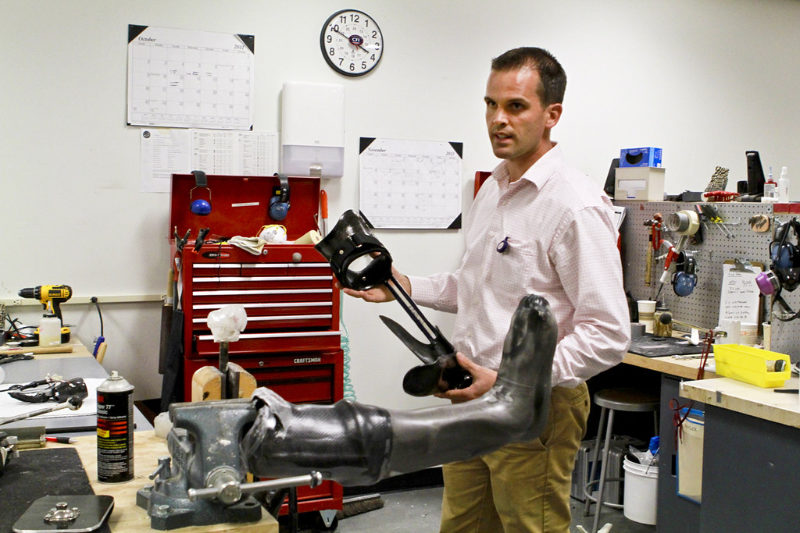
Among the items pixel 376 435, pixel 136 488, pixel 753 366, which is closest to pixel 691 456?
pixel 753 366

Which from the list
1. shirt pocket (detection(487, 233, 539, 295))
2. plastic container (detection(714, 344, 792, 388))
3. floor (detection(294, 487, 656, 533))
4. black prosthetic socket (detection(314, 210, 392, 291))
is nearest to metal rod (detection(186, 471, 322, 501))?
black prosthetic socket (detection(314, 210, 392, 291))

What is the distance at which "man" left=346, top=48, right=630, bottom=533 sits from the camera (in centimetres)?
164

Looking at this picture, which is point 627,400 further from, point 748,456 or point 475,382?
point 475,382

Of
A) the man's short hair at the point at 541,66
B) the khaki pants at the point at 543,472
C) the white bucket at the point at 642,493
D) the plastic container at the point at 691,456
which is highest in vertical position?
the man's short hair at the point at 541,66

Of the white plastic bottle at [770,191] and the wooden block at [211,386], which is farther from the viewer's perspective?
the white plastic bottle at [770,191]

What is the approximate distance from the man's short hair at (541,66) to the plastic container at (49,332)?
1868 mm

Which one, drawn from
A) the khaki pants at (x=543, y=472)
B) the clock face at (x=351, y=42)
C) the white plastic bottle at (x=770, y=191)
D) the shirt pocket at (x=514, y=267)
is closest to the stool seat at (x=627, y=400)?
the white plastic bottle at (x=770, y=191)

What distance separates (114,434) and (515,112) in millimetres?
1150

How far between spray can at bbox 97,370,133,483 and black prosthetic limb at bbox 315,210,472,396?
492 millimetres

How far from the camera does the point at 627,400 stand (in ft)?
10.5

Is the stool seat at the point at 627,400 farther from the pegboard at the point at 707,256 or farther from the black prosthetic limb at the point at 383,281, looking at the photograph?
the black prosthetic limb at the point at 383,281

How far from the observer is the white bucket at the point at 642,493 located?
3066 mm

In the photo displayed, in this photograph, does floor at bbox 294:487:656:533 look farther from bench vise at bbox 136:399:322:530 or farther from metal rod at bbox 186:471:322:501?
metal rod at bbox 186:471:322:501

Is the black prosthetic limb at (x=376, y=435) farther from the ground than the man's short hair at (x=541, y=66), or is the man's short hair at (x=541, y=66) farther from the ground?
the man's short hair at (x=541, y=66)
